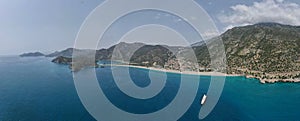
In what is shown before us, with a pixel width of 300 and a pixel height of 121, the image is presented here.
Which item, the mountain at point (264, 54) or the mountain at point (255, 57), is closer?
the mountain at point (264, 54)

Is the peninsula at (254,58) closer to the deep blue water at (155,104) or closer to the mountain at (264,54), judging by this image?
the mountain at (264,54)

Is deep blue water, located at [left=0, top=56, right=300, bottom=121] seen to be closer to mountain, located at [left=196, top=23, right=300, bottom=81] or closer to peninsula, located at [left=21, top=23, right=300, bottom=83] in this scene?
peninsula, located at [left=21, top=23, right=300, bottom=83]

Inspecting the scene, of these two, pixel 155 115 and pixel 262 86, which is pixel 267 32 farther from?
pixel 155 115

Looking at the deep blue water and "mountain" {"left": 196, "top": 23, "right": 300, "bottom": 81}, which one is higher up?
"mountain" {"left": 196, "top": 23, "right": 300, "bottom": 81}

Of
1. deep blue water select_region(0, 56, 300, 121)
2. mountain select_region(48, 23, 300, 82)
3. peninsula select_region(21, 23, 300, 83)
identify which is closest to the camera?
deep blue water select_region(0, 56, 300, 121)

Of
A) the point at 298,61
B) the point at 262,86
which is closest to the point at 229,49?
the point at 298,61

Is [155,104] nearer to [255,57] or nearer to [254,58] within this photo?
[254,58]

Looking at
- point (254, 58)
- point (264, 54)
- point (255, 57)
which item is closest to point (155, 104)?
point (254, 58)

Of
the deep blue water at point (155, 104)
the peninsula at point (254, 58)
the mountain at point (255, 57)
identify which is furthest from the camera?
the mountain at point (255, 57)

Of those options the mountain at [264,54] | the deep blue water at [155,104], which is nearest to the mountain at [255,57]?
the mountain at [264,54]

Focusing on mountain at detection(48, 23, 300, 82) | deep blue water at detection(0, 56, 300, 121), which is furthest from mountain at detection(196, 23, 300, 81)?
deep blue water at detection(0, 56, 300, 121)

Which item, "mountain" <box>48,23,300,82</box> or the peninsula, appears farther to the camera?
"mountain" <box>48,23,300,82</box>
